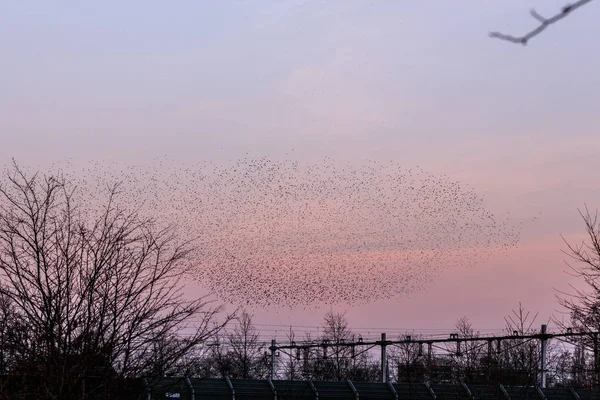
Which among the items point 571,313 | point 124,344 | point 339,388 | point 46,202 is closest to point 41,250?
point 46,202

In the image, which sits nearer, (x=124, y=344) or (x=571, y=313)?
(x=124, y=344)

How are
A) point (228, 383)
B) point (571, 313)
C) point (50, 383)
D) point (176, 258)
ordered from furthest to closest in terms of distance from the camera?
1. point (228, 383)
2. point (571, 313)
3. point (176, 258)
4. point (50, 383)

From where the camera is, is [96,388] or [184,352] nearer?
[96,388]

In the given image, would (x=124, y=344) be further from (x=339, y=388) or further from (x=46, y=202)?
(x=339, y=388)

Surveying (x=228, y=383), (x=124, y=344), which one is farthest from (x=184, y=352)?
(x=228, y=383)

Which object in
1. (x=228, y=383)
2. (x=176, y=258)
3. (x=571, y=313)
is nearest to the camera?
(x=176, y=258)

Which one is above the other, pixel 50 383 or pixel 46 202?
pixel 46 202

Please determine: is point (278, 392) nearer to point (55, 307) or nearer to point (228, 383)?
point (228, 383)

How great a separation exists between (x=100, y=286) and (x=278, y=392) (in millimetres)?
25755

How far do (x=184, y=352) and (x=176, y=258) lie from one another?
1599 millimetres

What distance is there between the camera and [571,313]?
23.7 meters

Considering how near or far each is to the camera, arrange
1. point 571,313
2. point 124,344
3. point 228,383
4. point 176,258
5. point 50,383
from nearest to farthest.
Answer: point 50,383 < point 124,344 < point 176,258 < point 571,313 < point 228,383

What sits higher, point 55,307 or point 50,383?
point 55,307

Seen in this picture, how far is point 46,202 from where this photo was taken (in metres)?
13.4
